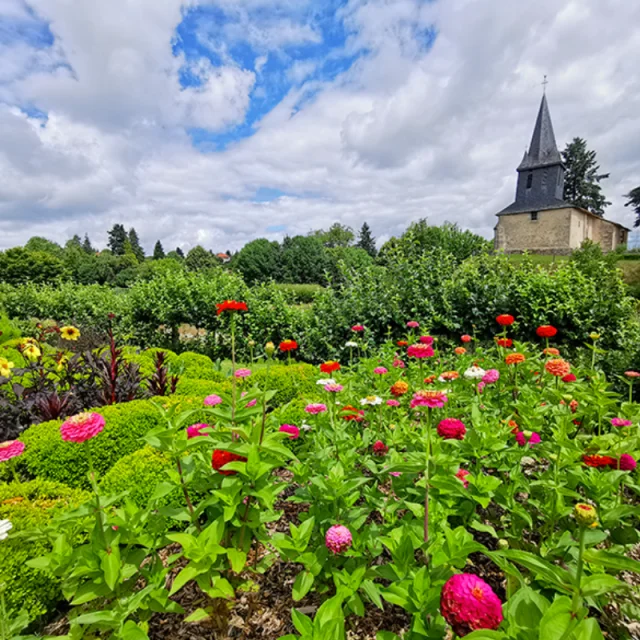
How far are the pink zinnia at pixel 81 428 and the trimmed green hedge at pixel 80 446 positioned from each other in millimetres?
1203

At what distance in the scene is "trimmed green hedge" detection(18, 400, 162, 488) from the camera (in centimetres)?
254

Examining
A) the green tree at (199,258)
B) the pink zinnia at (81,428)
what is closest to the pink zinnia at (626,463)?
the pink zinnia at (81,428)

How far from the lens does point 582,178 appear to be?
4112 cm

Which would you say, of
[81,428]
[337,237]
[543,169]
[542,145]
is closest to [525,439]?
[81,428]

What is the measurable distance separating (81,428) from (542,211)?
42025 millimetres

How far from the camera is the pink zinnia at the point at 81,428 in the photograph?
1209 mm

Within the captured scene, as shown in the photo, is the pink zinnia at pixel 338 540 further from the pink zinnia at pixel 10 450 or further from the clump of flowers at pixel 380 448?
the pink zinnia at pixel 10 450

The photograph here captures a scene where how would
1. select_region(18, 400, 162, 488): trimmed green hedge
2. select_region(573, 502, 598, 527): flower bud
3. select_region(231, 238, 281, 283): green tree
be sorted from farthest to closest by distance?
select_region(231, 238, 281, 283): green tree → select_region(18, 400, 162, 488): trimmed green hedge → select_region(573, 502, 598, 527): flower bud

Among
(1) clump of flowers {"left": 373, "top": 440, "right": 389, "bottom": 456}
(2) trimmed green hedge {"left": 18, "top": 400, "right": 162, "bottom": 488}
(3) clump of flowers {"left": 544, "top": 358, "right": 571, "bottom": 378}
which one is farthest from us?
(2) trimmed green hedge {"left": 18, "top": 400, "right": 162, "bottom": 488}

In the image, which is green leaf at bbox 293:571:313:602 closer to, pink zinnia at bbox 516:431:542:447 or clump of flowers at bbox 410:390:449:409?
clump of flowers at bbox 410:390:449:409

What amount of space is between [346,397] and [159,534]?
1.52 meters

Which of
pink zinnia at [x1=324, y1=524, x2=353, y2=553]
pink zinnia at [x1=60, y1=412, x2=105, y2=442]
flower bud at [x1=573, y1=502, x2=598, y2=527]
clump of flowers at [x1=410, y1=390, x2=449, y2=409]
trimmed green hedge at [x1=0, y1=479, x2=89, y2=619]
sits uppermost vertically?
clump of flowers at [x1=410, y1=390, x2=449, y2=409]

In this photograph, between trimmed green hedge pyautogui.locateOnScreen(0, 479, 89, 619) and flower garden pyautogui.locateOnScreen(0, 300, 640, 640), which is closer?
flower garden pyautogui.locateOnScreen(0, 300, 640, 640)

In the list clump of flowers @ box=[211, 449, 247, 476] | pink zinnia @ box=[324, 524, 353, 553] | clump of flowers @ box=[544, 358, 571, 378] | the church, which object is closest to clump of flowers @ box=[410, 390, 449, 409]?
pink zinnia @ box=[324, 524, 353, 553]
